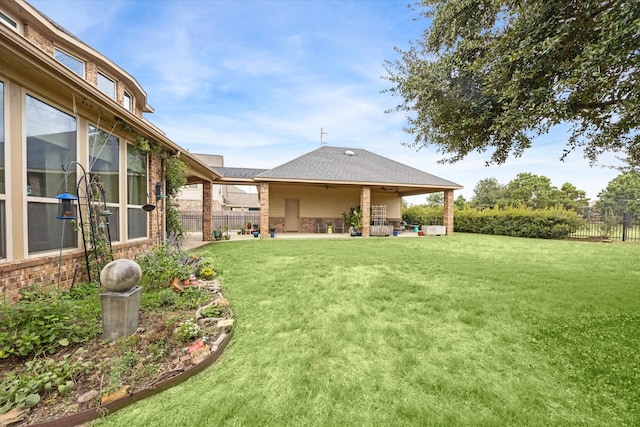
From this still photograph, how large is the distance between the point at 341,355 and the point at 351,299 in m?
1.63

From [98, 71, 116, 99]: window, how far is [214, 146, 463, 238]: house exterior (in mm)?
5557

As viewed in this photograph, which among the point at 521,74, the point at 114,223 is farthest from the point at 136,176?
the point at 521,74

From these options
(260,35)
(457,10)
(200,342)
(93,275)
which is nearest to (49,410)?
(200,342)

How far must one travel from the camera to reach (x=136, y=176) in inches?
251

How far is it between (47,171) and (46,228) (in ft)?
2.80

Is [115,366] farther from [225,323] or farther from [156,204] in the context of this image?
[156,204]

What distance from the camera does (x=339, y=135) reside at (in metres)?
23.1

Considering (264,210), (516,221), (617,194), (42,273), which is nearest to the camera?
(42,273)

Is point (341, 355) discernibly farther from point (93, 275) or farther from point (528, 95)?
point (93, 275)

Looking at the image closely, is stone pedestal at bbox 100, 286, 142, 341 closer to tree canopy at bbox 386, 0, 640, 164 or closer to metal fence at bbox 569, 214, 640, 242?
tree canopy at bbox 386, 0, 640, 164

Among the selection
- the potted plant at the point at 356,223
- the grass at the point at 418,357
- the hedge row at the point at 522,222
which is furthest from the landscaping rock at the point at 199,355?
the hedge row at the point at 522,222

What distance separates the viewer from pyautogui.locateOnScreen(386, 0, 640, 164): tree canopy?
3.12 metres

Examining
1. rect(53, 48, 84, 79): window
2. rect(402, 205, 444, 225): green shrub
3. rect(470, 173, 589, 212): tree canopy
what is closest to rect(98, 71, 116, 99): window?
rect(53, 48, 84, 79): window

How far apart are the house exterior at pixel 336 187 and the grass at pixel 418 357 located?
9.08 m
